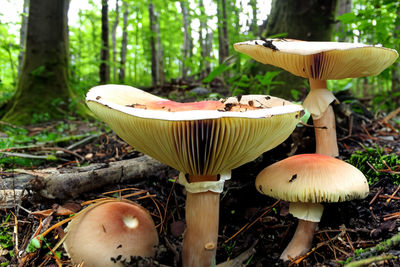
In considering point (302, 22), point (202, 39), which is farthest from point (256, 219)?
point (202, 39)

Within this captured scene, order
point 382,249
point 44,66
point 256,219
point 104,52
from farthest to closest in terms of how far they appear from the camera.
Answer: point 104,52, point 44,66, point 256,219, point 382,249

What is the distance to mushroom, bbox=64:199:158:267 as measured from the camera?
1.73m

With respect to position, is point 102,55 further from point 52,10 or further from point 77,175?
point 77,175

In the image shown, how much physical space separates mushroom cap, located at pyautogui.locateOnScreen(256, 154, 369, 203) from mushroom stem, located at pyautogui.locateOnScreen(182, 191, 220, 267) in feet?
1.26

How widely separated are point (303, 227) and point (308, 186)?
1.59 feet

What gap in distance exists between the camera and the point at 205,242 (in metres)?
2.03

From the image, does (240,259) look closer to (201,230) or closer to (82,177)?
(201,230)

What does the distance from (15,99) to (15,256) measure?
6.66 m

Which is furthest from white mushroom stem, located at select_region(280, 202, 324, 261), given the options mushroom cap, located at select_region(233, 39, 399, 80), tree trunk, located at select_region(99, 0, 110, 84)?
tree trunk, located at select_region(99, 0, 110, 84)

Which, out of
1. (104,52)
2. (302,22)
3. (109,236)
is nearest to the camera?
(109,236)

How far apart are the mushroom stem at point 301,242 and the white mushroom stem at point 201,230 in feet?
1.77

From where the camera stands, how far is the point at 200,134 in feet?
5.62

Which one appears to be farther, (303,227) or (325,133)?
(325,133)

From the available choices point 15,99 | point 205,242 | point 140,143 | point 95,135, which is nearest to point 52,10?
point 15,99
